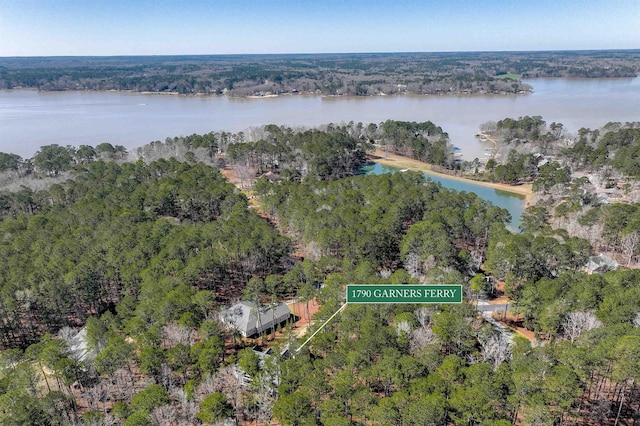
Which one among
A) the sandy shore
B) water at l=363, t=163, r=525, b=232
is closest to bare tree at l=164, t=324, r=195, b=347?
water at l=363, t=163, r=525, b=232

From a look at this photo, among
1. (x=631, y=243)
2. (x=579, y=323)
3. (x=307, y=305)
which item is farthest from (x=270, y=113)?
(x=579, y=323)

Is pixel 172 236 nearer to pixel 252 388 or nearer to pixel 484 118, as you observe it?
pixel 252 388

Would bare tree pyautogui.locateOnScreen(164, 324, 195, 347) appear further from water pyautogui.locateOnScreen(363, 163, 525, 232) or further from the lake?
the lake

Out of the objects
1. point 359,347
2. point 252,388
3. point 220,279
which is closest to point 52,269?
point 220,279

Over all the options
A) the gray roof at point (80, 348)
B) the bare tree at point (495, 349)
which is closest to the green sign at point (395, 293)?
the bare tree at point (495, 349)

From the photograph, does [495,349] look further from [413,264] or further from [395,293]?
[413,264]

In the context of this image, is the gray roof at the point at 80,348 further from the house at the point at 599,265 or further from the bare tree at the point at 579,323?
the house at the point at 599,265
